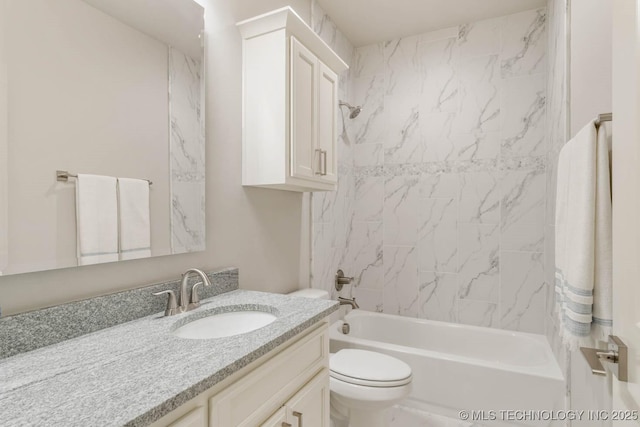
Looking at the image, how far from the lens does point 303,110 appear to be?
65.6 inches

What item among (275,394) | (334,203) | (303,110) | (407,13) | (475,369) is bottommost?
(475,369)

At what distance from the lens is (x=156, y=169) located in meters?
1.22

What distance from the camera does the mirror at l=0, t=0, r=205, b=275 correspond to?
2.77 ft

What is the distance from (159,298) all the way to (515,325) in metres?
2.43

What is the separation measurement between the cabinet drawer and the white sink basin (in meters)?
0.18

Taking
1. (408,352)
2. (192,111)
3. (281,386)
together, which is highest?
(192,111)

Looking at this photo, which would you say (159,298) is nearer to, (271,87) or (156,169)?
(156,169)

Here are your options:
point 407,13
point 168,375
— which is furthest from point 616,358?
point 407,13

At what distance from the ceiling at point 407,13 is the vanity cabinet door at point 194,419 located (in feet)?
8.48

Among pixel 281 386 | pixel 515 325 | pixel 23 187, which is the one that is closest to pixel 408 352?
pixel 515 325

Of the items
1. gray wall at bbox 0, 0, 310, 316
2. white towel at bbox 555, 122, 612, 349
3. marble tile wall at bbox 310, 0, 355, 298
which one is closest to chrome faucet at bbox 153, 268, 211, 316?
gray wall at bbox 0, 0, 310, 316

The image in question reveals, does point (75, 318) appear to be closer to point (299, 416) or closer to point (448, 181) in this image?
point (299, 416)

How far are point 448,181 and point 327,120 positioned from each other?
126 cm

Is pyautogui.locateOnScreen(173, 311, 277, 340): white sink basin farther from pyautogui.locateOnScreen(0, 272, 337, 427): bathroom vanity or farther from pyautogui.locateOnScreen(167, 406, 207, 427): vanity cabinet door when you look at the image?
pyautogui.locateOnScreen(167, 406, 207, 427): vanity cabinet door
